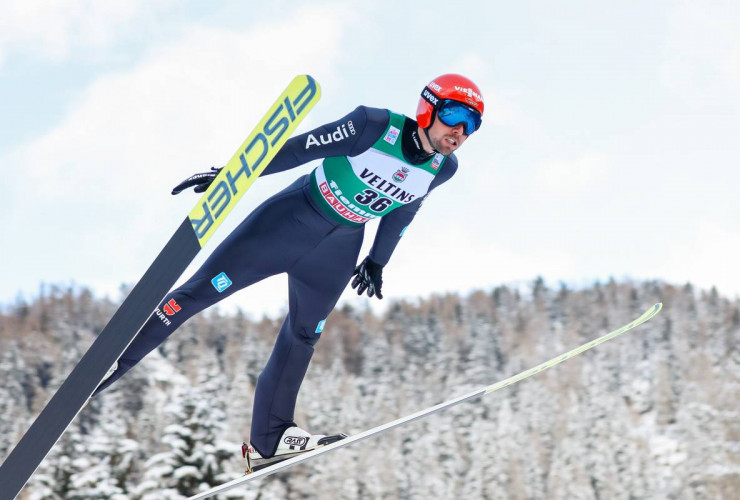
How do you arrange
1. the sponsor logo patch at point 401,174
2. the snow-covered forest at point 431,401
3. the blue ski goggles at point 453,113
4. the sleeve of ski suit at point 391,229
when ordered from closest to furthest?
the blue ski goggles at point 453,113 → the sponsor logo patch at point 401,174 → the sleeve of ski suit at point 391,229 → the snow-covered forest at point 431,401

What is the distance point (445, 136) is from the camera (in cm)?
399

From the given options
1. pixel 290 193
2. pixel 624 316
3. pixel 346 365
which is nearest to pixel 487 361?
pixel 346 365

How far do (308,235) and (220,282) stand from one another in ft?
1.61

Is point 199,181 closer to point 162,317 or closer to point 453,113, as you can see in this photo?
point 162,317

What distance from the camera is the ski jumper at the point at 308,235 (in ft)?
12.8

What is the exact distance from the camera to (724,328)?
217ft

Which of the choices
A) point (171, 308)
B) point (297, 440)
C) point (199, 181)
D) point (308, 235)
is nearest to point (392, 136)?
point (308, 235)

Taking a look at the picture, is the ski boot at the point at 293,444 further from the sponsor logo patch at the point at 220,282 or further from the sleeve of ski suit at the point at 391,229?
the sleeve of ski suit at the point at 391,229

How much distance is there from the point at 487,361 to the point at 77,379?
5288cm

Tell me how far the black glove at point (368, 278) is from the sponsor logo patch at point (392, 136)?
2.50 ft

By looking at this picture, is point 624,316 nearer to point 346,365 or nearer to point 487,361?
point 487,361

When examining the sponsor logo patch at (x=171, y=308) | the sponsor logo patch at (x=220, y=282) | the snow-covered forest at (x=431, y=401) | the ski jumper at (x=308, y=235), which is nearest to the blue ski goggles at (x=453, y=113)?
the ski jumper at (x=308, y=235)

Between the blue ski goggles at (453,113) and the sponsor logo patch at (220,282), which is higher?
the blue ski goggles at (453,113)

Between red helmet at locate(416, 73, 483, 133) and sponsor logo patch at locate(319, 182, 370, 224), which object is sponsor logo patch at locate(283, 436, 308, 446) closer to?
sponsor logo patch at locate(319, 182, 370, 224)
